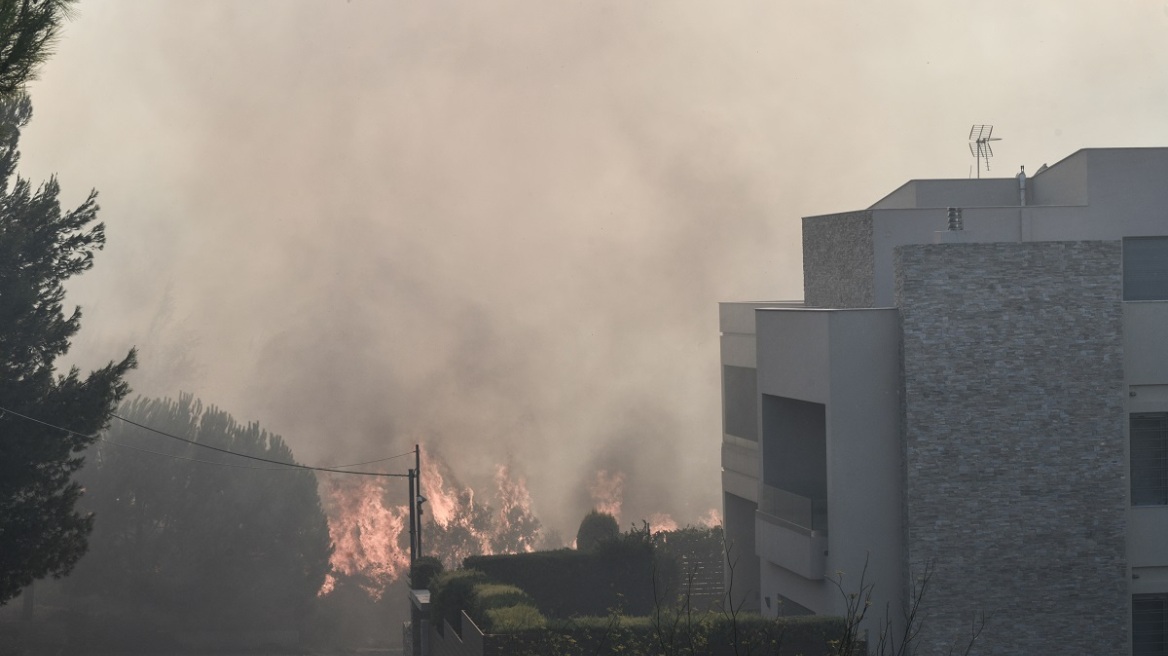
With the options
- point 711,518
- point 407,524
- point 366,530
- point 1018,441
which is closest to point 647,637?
point 1018,441

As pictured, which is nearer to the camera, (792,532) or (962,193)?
(792,532)

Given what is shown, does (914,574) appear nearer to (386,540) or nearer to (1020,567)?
(1020,567)

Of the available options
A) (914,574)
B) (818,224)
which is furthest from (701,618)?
(818,224)

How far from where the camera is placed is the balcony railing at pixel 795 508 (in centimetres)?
2111

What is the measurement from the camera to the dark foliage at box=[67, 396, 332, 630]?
4903 cm

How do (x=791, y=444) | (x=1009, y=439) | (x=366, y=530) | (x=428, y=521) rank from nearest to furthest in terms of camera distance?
1. (x=1009, y=439)
2. (x=791, y=444)
3. (x=366, y=530)
4. (x=428, y=521)

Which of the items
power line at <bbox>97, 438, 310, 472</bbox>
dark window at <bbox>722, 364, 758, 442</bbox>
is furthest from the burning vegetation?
dark window at <bbox>722, 364, 758, 442</bbox>

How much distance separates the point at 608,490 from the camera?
72125mm

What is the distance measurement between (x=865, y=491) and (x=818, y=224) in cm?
694

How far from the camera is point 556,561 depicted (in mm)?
29547

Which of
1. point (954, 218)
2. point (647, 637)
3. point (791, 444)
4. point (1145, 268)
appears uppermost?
point (954, 218)

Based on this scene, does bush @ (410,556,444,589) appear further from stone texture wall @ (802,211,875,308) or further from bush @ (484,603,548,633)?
stone texture wall @ (802,211,875,308)

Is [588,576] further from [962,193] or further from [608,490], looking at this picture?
[608,490]

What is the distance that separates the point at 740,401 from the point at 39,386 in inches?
742
